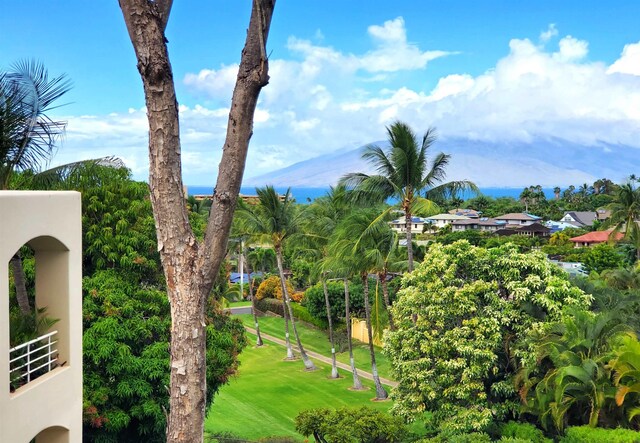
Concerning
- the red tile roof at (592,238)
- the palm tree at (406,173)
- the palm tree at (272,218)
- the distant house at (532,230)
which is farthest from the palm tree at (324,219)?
the distant house at (532,230)

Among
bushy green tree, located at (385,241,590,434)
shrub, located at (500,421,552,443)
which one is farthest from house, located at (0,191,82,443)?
shrub, located at (500,421,552,443)

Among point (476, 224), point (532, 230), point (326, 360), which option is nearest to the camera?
point (326, 360)

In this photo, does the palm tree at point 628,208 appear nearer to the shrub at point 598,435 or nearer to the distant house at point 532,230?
the shrub at point 598,435

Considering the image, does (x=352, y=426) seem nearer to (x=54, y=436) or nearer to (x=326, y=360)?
(x=54, y=436)

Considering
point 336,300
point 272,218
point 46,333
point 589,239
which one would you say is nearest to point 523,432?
point 46,333

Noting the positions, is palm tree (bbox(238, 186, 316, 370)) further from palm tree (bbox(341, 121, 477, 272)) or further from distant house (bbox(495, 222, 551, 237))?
distant house (bbox(495, 222, 551, 237))
